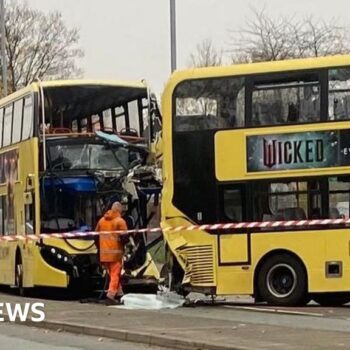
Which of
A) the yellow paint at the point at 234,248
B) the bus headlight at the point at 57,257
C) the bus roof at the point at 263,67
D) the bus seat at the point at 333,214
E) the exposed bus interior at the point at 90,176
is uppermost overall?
the bus roof at the point at 263,67

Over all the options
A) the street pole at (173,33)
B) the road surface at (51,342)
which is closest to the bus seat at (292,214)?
the road surface at (51,342)

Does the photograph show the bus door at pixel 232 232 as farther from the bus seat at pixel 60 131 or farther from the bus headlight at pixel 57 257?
the bus seat at pixel 60 131

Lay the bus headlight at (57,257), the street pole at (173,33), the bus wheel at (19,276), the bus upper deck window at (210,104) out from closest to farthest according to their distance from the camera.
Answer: the bus upper deck window at (210,104) → the bus headlight at (57,257) → the bus wheel at (19,276) → the street pole at (173,33)

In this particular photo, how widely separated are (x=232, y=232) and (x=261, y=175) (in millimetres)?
1128

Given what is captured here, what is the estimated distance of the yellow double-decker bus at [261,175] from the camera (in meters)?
18.3

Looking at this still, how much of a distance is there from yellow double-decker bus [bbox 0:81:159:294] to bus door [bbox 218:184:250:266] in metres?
3.40

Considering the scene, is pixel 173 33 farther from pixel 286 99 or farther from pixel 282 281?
pixel 282 281

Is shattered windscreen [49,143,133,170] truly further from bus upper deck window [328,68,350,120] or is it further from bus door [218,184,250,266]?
bus upper deck window [328,68,350,120]

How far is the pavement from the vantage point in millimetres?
13289

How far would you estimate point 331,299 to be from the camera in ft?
64.9

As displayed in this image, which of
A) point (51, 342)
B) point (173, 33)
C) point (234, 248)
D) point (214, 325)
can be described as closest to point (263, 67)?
point (234, 248)

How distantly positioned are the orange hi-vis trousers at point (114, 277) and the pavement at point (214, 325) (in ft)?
1.22

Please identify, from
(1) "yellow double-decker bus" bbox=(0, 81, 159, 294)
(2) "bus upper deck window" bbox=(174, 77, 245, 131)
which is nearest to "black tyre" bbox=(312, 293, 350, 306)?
(2) "bus upper deck window" bbox=(174, 77, 245, 131)

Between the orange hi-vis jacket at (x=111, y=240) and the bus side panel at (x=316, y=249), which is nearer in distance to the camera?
the bus side panel at (x=316, y=249)
